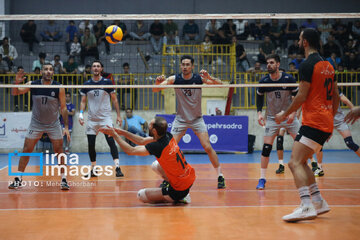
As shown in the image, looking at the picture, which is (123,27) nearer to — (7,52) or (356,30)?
(7,52)

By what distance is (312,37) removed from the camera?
495cm

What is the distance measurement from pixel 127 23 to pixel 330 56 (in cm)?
904

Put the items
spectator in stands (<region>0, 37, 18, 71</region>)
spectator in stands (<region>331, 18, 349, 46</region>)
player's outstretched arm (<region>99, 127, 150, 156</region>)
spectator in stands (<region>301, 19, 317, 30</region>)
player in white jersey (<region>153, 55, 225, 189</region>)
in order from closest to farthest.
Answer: player's outstretched arm (<region>99, 127, 150, 156</region>), player in white jersey (<region>153, 55, 225, 189</region>), spectator in stands (<region>0, 37, 18, 71</region>), spectator in stands (<region>331, 18, 349, 46</region>), spectator in stands (<region>301, 19, 317, 30</region>)

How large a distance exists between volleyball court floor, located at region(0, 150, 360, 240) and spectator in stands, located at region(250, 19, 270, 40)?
35.1 ft

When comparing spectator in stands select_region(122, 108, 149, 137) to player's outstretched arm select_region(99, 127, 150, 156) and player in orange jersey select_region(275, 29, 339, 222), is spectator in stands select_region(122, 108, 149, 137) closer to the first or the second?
player's outstretched arm select_region(99, 127, 150, 156)

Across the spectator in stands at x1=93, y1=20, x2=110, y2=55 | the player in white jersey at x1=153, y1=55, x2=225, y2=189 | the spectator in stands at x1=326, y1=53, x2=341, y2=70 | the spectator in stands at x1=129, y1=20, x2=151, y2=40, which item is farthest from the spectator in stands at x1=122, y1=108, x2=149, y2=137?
the spectator in stands at x1=326, y1=53, x2=341, y2=70

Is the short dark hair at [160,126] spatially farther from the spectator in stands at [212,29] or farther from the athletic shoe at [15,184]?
the spectator in stands at [212,29]

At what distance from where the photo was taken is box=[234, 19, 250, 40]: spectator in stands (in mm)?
18031

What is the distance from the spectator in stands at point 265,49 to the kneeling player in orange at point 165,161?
1209cm

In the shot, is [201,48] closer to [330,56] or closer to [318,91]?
[330,56]

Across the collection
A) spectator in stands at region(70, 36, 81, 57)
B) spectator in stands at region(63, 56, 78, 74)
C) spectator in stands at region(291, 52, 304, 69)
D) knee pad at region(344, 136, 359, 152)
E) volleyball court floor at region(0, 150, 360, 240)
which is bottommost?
volleyball court floor at region(0, 150, 360, 240)

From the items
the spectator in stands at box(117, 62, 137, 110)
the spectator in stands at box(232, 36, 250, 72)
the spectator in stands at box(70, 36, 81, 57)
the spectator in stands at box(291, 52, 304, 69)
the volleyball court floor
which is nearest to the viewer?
the volleyball court floor

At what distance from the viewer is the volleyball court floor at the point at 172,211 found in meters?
4.30

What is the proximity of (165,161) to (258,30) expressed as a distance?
45.9ft
